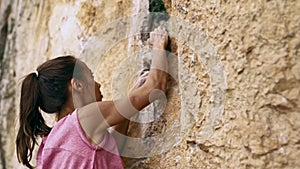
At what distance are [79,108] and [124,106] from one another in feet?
0.43

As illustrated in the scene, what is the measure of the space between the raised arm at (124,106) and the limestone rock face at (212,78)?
0.04 m

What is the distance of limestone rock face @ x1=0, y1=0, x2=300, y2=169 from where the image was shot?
112 cm

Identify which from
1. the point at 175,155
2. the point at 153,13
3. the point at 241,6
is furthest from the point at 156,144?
the point at 241,6

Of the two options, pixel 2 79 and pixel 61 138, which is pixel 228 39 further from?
pixel 2 79

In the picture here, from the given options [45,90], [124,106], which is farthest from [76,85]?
[124,106]

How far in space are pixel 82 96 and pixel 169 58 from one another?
28 cm

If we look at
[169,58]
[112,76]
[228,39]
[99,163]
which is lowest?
[99,163]

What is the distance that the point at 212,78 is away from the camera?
127 cm

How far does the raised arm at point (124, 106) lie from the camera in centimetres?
149

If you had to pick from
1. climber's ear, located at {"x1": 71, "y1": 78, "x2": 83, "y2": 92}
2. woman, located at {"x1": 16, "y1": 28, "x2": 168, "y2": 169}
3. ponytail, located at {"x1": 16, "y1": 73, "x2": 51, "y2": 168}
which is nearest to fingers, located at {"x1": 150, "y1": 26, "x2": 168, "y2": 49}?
woman, located at {"x1": 16, "y1": 28, "x2": 168, "y2": 169}

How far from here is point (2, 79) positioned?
3029 millimetres

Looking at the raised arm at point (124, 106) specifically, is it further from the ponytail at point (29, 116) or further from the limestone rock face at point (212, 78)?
the ponytail at point (29, 116)

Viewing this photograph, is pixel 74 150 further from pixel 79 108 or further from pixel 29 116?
pixel 29 116

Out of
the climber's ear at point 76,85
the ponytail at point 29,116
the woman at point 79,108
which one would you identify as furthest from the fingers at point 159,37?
the ponytail at point 29,116
